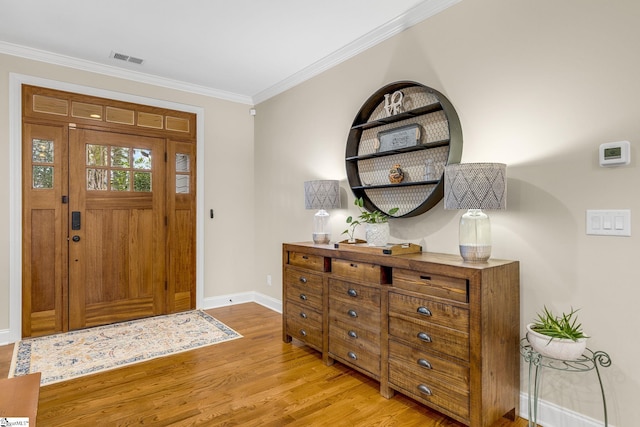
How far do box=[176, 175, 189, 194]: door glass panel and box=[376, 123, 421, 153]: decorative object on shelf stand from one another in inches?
94.7

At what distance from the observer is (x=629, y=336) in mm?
1761

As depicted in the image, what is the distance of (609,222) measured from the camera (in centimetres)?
181

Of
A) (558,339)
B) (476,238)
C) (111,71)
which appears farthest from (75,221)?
(558,339)

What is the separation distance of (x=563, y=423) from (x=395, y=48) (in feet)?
8.87

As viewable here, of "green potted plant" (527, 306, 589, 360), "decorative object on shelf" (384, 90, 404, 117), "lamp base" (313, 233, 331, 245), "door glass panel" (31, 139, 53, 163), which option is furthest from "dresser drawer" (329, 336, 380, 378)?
"door glass panel" (31, 139, 53, 163)

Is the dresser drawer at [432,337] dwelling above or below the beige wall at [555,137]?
below

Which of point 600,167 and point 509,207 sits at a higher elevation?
point 600,167

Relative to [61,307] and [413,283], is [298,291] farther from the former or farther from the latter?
[61,307]

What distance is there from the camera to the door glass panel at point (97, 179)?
3.67 metres

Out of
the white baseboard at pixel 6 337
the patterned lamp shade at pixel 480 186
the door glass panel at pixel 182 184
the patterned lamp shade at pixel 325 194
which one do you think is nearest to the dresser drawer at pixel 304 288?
the patterned lamp shade at pixel 325 194

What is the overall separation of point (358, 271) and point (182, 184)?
261 centimetres

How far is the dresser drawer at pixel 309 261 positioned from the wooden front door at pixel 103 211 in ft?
5.51

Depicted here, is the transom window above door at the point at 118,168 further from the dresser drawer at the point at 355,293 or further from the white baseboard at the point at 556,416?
the white baseboard at the point at 556,416

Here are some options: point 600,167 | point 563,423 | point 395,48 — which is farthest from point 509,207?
point 395,48
